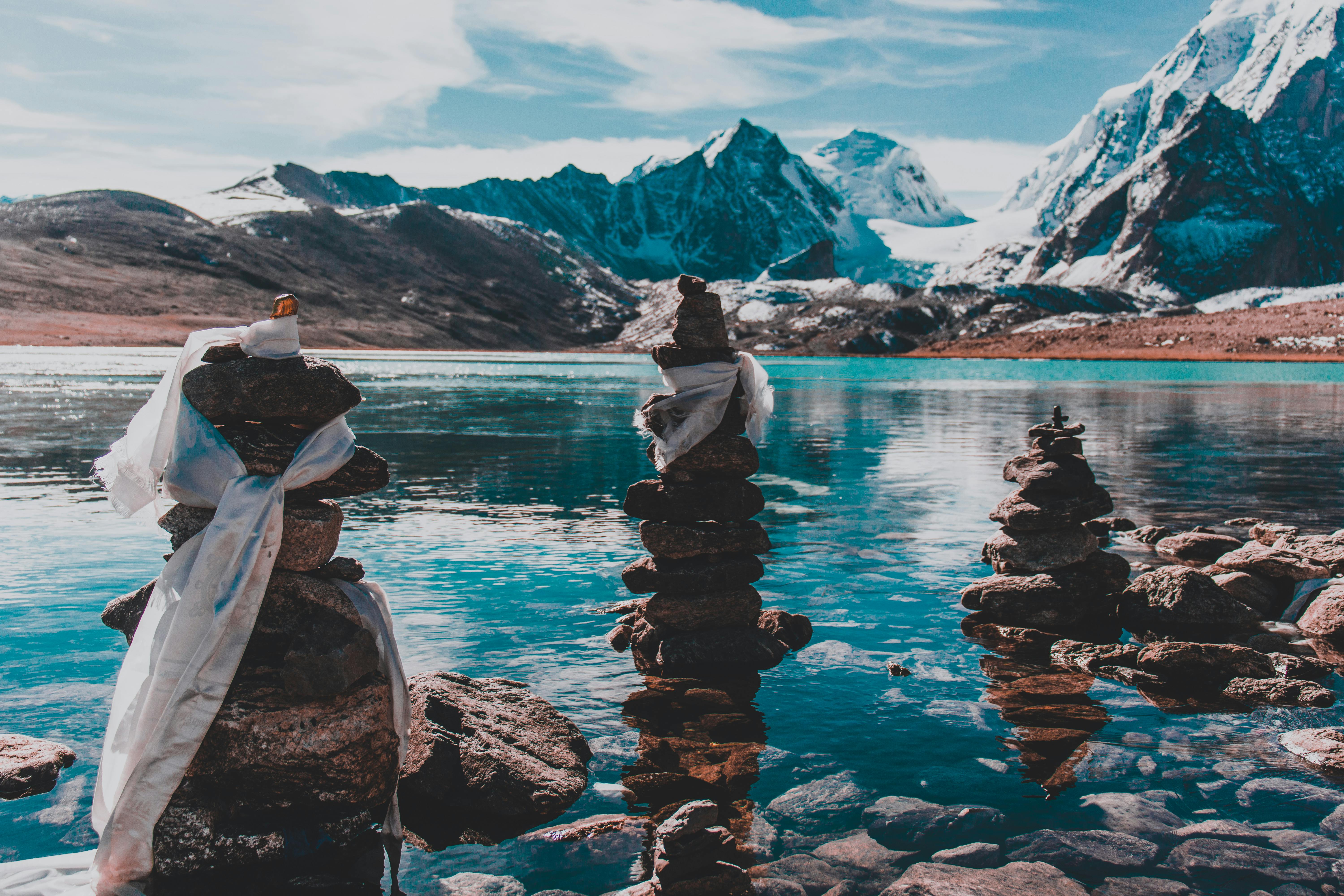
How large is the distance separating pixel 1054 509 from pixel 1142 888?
898cm

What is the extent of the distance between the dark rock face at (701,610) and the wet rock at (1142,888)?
23.0 ft

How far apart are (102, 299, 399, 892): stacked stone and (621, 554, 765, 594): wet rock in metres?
6.10

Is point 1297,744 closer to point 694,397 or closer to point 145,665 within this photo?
point 694,397

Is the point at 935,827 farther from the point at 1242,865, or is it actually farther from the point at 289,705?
the point at 289,705

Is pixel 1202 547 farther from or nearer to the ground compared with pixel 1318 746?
farther from the ground

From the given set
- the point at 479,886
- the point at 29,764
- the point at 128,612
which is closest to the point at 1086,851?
the point at 479,886

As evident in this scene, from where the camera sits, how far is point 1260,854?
8.37 m

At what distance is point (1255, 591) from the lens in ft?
54.2

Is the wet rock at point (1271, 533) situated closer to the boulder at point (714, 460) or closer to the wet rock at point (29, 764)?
the boulder at point (714, 460)

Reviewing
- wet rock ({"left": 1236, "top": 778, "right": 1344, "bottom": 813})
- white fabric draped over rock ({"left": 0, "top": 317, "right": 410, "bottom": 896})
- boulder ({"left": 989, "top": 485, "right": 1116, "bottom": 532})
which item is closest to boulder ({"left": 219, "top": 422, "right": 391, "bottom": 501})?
white fabric draped over rock ({"left": 0, "top": 317, "right": 410, "bottom": 896})

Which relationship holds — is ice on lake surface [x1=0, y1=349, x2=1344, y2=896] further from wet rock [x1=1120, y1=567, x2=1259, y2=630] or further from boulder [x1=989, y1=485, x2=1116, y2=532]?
wet rock [x1=1120, y1=567, x2=1259, y2=630]

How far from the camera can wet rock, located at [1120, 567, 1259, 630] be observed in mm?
15031

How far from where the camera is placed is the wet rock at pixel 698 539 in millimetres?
14180

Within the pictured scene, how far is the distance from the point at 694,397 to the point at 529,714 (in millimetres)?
5405
